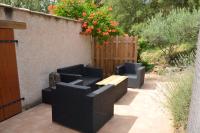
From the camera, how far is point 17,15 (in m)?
4.04

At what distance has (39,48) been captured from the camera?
4805mm

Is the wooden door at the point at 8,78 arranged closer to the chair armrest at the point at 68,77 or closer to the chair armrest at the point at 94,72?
the chair armrest at the point at 68,77

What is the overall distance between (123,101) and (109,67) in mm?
3065

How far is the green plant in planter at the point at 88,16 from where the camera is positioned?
693 centimetres

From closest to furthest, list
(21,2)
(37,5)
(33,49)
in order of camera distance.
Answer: (33,49) < (21,2) < (37,5)

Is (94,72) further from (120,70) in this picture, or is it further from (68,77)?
(68,77)

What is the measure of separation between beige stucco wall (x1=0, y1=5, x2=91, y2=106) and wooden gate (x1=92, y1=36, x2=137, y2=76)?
181cm

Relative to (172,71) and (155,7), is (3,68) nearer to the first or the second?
(172,71)

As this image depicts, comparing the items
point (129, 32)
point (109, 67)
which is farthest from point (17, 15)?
point (129, 32)

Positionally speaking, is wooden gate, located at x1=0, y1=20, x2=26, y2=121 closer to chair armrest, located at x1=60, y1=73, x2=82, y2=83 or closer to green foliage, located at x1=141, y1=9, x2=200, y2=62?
chair armrest, located at x1=60, y1=73, x2=82, y2=83

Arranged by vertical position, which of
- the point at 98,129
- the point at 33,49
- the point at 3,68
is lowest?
the point at 98,129

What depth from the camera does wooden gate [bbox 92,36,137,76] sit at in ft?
24.7

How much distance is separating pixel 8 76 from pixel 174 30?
7.15m

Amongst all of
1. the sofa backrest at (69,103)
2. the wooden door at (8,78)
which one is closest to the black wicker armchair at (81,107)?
the sofa backrest at (69,103)
